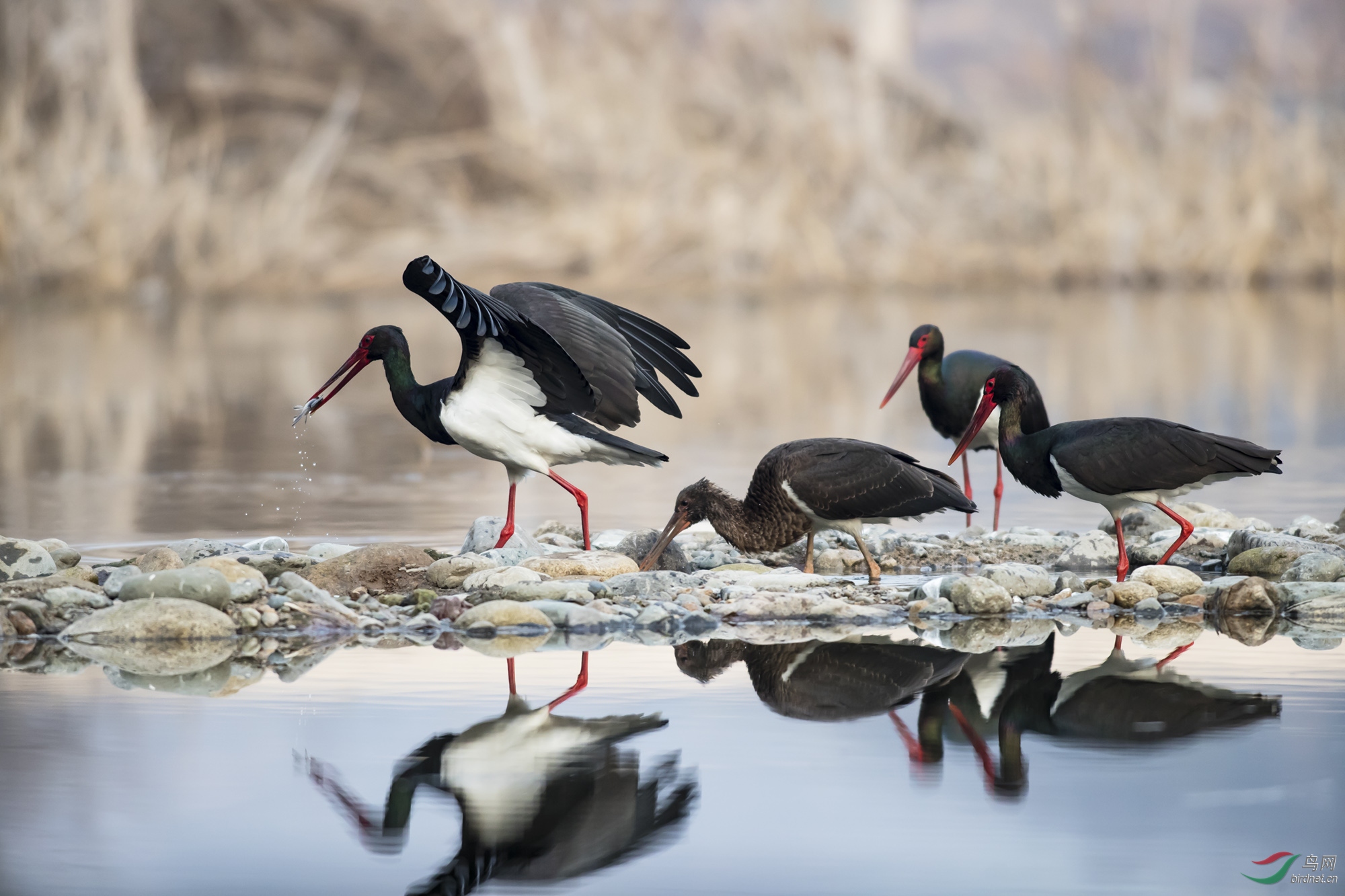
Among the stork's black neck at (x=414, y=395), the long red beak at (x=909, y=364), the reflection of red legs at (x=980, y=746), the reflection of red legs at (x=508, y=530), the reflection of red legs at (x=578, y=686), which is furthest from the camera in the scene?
the long red beak at (x=909, y=364)

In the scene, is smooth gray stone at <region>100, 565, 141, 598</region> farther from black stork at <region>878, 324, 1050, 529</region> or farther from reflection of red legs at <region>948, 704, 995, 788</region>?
black stork at <region>878, 324, 1050, 529</region>

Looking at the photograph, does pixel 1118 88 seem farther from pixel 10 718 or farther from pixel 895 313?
pixel 10 718

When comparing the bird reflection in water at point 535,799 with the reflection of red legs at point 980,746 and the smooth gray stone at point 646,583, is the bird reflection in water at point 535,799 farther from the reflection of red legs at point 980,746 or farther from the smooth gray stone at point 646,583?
the smooth gray stone at point 646,583

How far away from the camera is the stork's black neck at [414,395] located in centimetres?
930

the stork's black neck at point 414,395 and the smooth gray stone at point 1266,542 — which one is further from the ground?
Answer: the stork's black neck at point 414,395

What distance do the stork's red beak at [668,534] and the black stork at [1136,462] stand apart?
65.0 inches

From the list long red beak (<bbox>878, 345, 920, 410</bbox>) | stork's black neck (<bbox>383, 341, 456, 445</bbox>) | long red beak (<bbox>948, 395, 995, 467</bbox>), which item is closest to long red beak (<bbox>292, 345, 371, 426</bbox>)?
stork's black neck (<bbox>383, 341, 456, 445</bbox>)

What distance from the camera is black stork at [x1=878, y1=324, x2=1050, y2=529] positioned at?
1117 cm

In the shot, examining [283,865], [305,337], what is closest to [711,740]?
[283,865]

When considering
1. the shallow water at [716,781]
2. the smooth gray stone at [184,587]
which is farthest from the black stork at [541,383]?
the shallow water at [716,781]

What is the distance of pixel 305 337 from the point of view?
21500mm

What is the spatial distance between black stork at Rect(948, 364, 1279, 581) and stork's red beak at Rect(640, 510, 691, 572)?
65.0 inches

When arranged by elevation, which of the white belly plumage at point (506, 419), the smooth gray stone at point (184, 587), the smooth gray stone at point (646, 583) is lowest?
the smooth gray stone at point (184, 587)

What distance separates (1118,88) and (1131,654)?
23347mm
